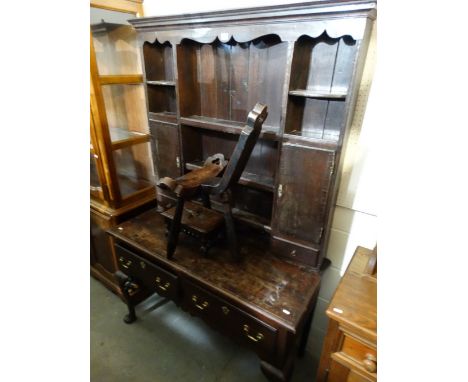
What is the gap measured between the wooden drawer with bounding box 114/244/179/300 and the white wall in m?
0.84

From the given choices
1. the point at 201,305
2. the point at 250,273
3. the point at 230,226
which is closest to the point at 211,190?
the point at 230,226

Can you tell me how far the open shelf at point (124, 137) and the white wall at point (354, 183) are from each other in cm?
75

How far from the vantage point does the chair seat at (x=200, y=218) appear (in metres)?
1.22

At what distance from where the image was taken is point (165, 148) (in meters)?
1.54

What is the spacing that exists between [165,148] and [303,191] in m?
0.86

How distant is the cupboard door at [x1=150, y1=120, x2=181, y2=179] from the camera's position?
148 cm

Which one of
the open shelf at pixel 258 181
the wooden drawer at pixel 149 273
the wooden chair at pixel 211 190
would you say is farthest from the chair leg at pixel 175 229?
the open shelf at pixel 258 181

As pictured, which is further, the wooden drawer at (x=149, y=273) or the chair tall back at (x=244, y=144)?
the wooden drawer at (x=149, y=273)

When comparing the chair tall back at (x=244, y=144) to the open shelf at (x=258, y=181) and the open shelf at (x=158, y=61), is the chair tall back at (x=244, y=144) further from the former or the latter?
the open shelf at (x=158, y=61)

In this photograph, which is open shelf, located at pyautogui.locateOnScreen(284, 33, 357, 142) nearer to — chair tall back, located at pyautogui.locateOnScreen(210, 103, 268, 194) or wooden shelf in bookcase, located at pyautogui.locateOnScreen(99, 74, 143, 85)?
chair tall back, located at pyautogui.locateOnScreen(210, 103, 268, 194)
